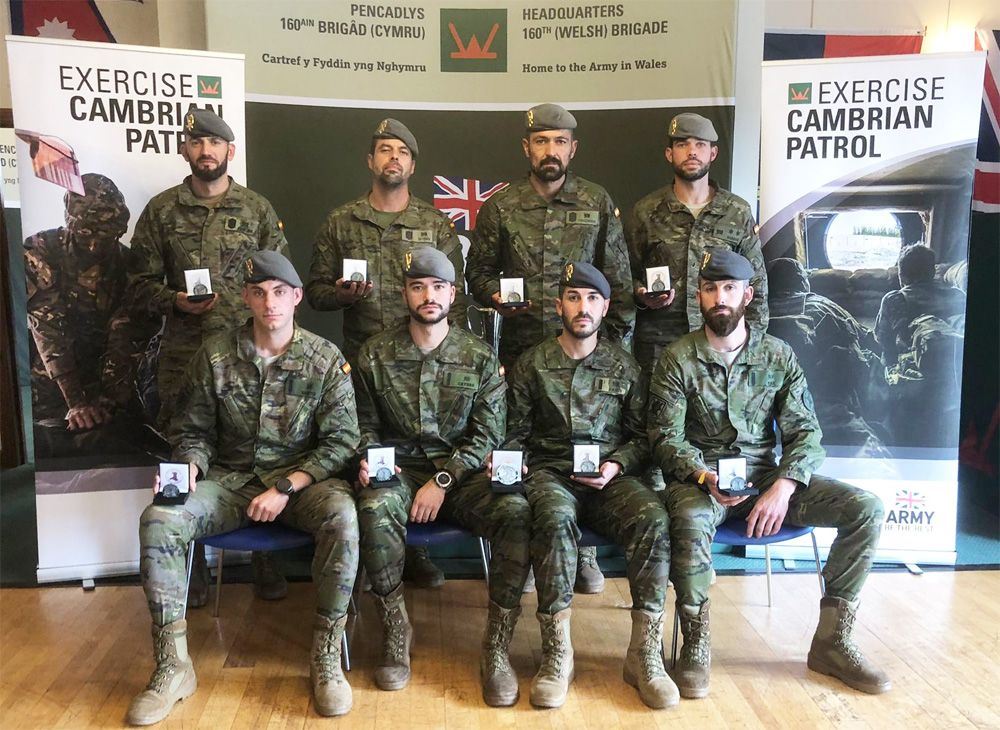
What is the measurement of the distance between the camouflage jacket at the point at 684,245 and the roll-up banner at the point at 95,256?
6.51 feet

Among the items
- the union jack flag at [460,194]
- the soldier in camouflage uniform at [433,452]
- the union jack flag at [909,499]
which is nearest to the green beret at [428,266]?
the soldier in camouflage uniform at [433,452]

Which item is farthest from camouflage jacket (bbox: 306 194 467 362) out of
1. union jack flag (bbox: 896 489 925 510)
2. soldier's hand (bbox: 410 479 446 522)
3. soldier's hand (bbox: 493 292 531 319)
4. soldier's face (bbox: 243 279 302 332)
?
union jack flag (bbox: 896 489 925 510)

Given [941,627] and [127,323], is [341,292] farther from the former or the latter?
[941,627]

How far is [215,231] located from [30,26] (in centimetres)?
317

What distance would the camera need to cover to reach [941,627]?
3.67 meters

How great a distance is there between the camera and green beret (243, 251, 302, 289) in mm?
3230

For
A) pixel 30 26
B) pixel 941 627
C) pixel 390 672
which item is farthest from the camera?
pixel 30 26

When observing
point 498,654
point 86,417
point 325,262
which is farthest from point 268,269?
point 498,654

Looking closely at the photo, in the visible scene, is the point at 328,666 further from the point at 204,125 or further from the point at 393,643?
the point at 204,125

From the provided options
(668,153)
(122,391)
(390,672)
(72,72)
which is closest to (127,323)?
(122,391)

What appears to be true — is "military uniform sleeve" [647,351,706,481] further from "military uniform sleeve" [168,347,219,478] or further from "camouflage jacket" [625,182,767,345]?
"military uniform sleeve" [168,347,219,478]

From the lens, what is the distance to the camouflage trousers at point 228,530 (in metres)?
2.90

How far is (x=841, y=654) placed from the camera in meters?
3.18

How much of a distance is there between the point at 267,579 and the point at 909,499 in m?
3.19
